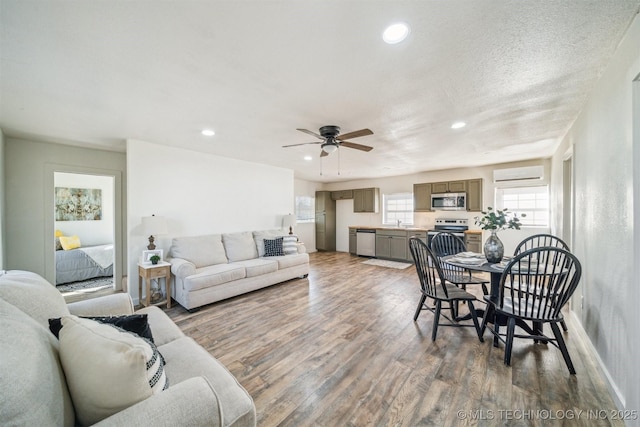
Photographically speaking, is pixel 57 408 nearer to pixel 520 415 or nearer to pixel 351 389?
pixel 351 389

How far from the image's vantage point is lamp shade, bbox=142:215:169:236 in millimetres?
3461

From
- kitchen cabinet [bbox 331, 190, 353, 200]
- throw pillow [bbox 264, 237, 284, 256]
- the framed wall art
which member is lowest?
throw pillow [bbox 264, 237, 284, 256]

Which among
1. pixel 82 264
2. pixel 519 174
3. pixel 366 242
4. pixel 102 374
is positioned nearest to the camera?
pixel 102 374

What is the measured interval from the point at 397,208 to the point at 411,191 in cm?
64

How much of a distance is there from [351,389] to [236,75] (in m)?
2.57

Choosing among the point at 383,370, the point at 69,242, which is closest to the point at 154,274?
the point at 383,370

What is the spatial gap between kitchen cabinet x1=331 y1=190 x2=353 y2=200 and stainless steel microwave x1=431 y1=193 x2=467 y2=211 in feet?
8.12

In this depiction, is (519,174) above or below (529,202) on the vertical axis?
above

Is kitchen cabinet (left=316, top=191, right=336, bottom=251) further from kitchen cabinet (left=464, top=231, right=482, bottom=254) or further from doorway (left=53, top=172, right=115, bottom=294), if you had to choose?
doorway (left=53, top=172, right=115, bottom=294)

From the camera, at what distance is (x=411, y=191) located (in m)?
6.88

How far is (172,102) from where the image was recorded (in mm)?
2420

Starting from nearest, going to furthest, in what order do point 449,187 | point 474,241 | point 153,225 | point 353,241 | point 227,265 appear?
point 153,225 < point 227,265 < point 474,241 < point 449,187 < point 353,241

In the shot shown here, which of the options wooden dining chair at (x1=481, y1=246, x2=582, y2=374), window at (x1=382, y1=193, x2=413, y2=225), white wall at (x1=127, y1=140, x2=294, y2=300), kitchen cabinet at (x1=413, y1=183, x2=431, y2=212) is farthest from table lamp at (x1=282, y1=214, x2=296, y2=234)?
wooden dining chair at (x1=481, y1=246, x2=582, y2=374)

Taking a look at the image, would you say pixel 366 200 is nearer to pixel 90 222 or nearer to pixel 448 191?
pixel 448 191
